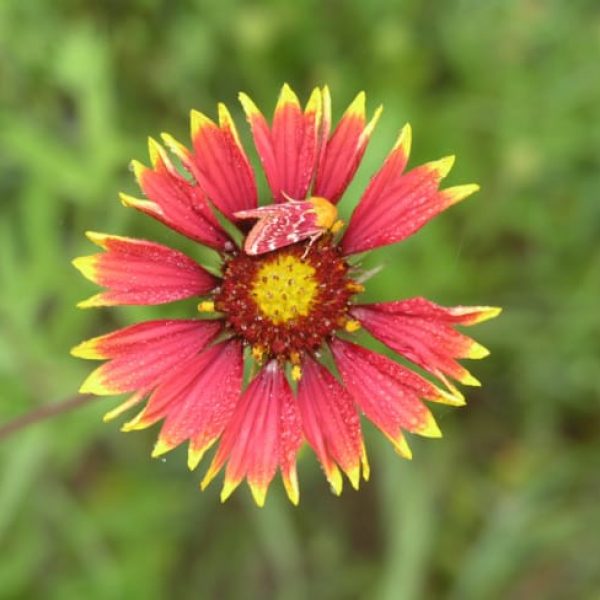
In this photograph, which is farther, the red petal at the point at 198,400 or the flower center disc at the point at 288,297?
the flower center disc at the point at 288,297

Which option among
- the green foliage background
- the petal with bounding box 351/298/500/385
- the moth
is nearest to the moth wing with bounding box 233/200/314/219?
the moth

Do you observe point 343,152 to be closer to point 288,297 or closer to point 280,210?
point 280,210

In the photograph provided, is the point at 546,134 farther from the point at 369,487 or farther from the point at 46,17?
the point at 46,17

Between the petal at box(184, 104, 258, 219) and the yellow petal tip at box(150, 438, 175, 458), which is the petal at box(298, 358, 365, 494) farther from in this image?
the petal at box(184, 104, 258, 219)

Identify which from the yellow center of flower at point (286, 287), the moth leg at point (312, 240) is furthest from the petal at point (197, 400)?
the moth leg at point (312, 240)

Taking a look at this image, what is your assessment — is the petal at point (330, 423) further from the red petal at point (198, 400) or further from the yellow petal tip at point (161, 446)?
the yellow petal tip at point (161, 446)

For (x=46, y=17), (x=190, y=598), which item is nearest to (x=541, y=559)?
(x=190, y=598)

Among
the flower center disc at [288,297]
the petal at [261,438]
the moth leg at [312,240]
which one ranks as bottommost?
the petal at [261,438]
